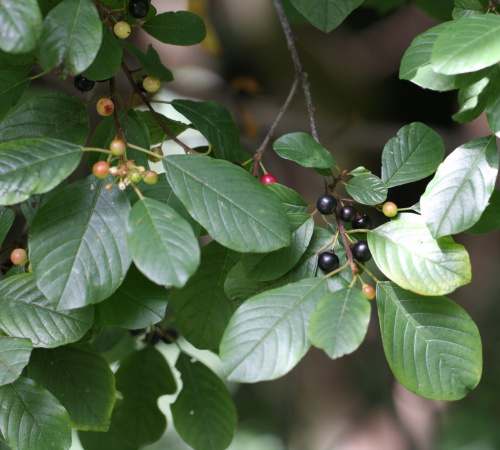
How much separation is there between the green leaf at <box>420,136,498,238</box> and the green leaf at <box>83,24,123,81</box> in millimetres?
430

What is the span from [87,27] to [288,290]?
372mm

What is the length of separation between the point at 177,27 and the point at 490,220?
0.52 m

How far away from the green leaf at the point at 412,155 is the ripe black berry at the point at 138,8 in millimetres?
389

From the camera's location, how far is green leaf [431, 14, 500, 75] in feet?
2.16

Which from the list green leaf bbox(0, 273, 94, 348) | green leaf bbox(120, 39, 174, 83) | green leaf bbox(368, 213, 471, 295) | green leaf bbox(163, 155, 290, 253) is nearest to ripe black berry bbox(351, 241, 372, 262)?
green leaf bbox(368, 213, 471, 295)

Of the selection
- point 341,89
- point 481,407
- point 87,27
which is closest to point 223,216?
point 87,27

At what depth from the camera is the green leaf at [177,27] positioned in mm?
939

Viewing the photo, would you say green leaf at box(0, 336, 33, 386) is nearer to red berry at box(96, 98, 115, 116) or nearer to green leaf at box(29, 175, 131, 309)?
green leaf at box(29, 175, 131, 309)

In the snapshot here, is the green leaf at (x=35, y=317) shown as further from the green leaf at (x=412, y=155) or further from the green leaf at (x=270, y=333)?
the green leaf at (x=412, y=155)

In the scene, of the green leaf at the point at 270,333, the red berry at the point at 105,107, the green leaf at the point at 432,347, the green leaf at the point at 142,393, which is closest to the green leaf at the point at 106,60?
the red berry at the point at 105,107

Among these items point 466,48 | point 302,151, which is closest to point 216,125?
point 302,151

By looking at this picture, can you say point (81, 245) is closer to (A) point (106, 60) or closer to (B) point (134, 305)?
(B) point (134, 305)

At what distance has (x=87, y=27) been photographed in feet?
2.33

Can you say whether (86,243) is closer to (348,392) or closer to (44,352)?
(44,352)
